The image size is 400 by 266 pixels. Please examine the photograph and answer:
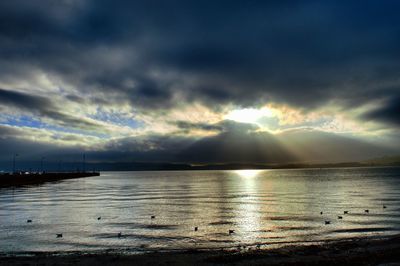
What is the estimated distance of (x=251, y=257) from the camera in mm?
23562

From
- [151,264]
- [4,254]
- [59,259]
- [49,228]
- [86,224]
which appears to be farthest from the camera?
[86,224]

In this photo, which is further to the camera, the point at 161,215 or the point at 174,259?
the point at 161,215

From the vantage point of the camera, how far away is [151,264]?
2250cm

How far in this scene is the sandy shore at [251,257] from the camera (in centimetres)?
2188

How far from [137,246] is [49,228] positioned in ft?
49.0

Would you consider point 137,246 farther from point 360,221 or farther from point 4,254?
point 360,221

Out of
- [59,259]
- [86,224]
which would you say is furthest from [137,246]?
[86,224]

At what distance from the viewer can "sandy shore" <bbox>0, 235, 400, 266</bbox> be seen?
21875 mm

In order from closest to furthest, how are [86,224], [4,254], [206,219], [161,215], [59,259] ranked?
[59,259] < [4,254] < [86,224] < [206,219] < [161,215]

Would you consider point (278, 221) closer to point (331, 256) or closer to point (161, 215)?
point (161, 215)

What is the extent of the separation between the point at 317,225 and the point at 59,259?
28298 mm

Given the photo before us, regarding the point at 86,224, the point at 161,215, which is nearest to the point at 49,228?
the point at 86,224

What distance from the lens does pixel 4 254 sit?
26.7m

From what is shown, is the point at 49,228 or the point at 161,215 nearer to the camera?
the point at 49,228
